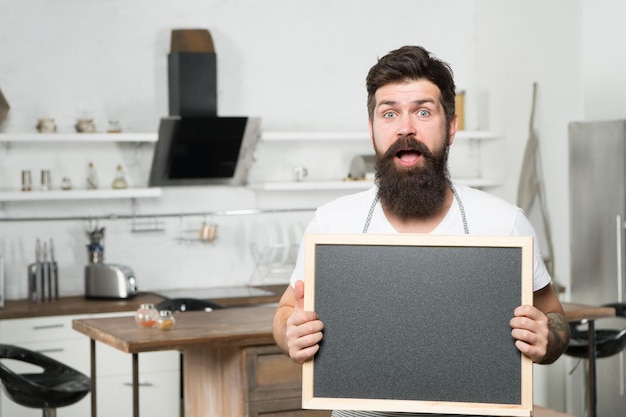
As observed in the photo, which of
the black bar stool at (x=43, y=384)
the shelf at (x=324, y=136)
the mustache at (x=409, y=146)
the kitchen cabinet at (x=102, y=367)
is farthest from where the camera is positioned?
the shelf at (x=324, y=136)

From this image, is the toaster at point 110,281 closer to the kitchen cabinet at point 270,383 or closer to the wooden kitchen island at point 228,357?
the wooden kitchen island at point 228,357

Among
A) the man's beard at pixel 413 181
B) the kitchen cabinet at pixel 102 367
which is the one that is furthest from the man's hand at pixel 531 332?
the kitchen cabinet at pixel 102 367

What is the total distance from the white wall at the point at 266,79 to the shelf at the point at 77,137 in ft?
0.92

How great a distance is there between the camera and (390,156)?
2.26 meters

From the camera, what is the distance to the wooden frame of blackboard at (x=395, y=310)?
6.84ft

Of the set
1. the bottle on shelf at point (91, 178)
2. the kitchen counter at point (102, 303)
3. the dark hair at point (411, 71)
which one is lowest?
the kitchen counter at point (102, 303)

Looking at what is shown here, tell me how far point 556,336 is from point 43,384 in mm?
2958

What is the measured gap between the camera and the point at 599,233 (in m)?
6.04

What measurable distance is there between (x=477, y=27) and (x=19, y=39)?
3271 mm

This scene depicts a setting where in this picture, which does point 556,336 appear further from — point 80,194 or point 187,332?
point 80,194

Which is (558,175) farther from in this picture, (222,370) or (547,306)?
(547,306)

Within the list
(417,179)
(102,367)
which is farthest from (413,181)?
(102,367)

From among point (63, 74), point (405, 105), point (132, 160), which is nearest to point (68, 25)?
point (63, 74)

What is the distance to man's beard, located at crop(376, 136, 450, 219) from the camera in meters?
2.24
